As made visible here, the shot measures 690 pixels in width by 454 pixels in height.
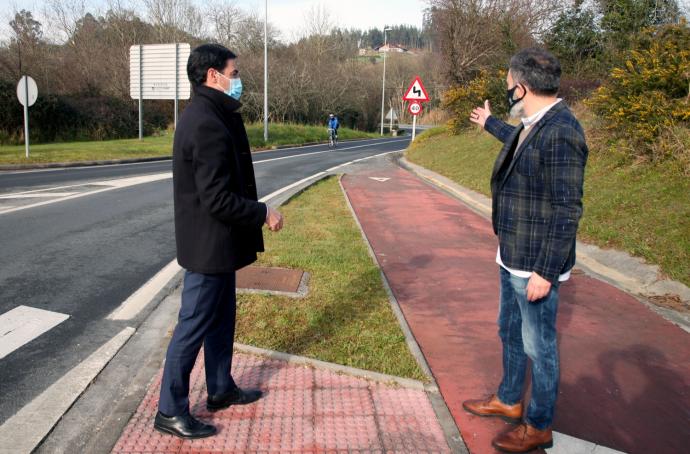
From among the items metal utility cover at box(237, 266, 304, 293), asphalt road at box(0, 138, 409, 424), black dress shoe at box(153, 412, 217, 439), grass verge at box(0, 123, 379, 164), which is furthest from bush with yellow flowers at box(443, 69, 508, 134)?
black dress shoe at box(153, 412, 217, 439)

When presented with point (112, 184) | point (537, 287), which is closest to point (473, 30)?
point (112, 184)

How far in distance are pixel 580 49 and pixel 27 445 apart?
22049mm

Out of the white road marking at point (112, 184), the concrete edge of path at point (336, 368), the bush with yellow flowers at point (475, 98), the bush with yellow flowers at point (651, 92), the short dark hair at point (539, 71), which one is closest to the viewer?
the short dark hair at point (539, 71)

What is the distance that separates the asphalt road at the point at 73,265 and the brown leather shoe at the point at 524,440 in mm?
2632

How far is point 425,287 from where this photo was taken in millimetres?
5707

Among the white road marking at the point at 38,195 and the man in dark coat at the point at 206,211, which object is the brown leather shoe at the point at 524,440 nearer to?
the man in dark coat at the point at 206,211

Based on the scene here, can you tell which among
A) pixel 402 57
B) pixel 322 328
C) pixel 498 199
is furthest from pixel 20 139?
pixel 402 57

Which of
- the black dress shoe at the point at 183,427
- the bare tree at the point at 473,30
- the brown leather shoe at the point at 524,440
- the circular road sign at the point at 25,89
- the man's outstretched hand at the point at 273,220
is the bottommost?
the brown leather shoe at the point at 524,440

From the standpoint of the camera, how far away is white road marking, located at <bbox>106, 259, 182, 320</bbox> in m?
4.72

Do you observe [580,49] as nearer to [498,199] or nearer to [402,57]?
[498,199]

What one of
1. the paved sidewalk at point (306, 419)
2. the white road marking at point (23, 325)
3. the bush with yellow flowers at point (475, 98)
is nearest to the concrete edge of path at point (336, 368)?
the paved sidewalk at point (306, 419)

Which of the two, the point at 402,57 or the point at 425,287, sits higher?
the point at 402,57

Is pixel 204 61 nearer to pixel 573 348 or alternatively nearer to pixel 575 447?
pixel 575 447

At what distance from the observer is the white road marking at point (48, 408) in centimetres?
281
